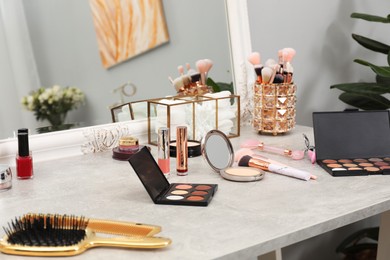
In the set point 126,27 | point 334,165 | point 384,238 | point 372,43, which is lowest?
point 384,238

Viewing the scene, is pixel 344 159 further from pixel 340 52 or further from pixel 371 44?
pixel 340 52

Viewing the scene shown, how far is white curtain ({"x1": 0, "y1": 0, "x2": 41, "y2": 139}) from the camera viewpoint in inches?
56.1

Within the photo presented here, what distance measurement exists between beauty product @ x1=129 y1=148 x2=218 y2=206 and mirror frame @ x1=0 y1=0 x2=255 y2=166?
41cm

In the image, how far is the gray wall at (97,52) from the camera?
1.47 m

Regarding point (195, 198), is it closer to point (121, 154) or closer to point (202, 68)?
point (121, 154)

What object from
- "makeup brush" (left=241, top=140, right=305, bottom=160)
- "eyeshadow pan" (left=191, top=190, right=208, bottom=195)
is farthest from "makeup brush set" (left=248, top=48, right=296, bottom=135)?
"eyeshadow pan" (left=191, top=190, right=208, bottom=195)

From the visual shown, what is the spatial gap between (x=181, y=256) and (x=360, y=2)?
1657mm

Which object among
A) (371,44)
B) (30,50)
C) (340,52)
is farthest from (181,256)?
(340,52)

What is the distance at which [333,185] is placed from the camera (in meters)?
1.21

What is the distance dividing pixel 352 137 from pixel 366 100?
2.21ft

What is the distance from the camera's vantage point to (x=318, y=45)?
2.12 metres

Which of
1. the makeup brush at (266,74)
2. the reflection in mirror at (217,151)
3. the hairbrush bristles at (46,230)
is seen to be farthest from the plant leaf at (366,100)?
the hairbrush bristles at (46,230)

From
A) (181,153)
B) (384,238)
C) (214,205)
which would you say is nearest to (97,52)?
(181,153)

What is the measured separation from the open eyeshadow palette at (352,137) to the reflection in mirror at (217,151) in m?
0.21
